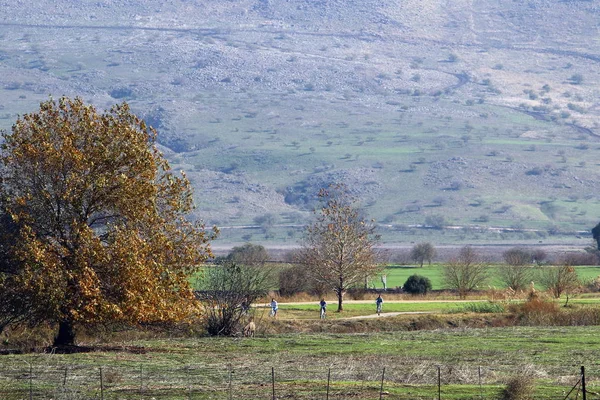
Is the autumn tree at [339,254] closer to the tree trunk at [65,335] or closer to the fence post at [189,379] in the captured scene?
the tree trunk at [65,335]

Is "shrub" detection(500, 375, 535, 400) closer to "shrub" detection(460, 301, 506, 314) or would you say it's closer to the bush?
"shrub" detection(460, 301, 506, 314)

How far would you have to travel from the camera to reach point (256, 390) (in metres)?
34.0

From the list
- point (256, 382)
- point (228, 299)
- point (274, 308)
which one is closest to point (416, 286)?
point (274, 308)

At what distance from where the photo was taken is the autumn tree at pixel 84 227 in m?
44.2

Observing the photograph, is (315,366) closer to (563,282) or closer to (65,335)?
(65,335)

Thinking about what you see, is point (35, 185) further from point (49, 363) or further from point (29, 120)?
point (49, 363)

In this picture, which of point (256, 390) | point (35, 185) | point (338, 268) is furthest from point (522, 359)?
point (338, 268)

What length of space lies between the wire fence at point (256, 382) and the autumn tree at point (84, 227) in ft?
13.5

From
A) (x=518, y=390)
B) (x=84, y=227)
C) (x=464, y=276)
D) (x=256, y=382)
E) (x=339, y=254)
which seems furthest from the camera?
(x=464, y=276)

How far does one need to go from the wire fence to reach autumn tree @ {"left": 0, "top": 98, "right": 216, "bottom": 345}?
4.13 meters

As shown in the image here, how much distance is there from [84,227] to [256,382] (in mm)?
12119

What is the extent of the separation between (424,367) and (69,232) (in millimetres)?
15324

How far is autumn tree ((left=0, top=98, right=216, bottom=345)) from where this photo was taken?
44.2 m

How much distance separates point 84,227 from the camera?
4488 centimetres
